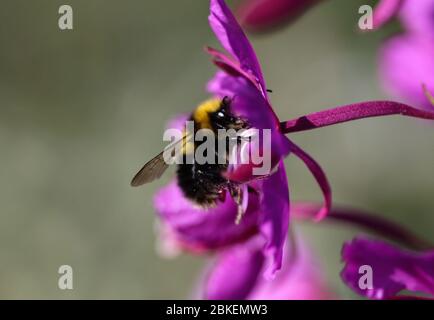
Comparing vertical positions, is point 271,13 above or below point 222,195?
above

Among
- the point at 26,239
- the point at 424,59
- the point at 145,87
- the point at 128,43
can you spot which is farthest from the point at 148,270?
the point at 424,59

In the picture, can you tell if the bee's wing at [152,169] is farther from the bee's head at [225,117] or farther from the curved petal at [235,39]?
the curved petal at [235,39]

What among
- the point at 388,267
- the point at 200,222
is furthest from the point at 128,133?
the point at 388,267

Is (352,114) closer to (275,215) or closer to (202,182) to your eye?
(275,215)

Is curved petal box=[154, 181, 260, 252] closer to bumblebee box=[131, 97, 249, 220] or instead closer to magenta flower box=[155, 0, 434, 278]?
bumblebee box=[131, 97, 249, 220]

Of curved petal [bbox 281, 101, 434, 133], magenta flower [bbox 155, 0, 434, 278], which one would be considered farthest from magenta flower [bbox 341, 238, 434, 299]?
curved petal [bbox 281, 101, 434, 133]
